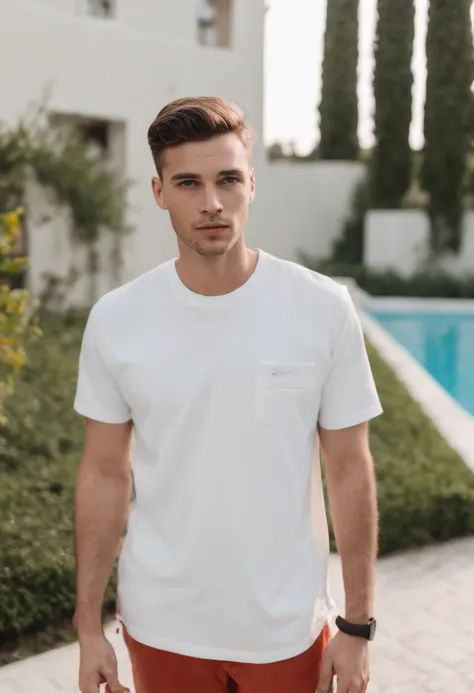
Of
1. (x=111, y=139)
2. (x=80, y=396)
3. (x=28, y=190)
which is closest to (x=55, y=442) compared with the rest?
(x=80, y=396)

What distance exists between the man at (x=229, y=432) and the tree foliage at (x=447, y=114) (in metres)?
15.4

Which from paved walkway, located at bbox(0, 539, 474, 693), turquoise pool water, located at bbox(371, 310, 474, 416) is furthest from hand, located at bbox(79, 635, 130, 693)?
turquoise pool water, located at bbox(371, 310, 474, 416)

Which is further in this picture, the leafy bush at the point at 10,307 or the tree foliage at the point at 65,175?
the tree foliage at the point at 65,175

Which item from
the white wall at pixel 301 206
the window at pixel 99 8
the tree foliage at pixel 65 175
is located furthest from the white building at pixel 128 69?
the white wall at pixel 301 206

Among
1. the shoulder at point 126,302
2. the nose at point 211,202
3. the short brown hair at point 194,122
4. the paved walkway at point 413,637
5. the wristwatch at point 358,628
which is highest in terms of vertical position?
the short brown hair at point 194,122

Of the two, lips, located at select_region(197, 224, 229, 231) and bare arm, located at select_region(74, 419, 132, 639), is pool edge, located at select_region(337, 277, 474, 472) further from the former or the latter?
lips, located at select_region(197, 224, 229, 231)

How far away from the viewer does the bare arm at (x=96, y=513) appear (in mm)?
1482

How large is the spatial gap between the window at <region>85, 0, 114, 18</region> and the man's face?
10.6m

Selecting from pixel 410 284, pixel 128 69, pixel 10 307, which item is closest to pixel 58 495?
pixel 10 307

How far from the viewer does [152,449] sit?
1407mm

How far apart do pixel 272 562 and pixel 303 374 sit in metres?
0.34

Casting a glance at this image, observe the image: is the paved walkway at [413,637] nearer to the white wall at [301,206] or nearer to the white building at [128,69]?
the white building at [128,69]

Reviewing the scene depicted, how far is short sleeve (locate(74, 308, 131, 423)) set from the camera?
142 centimetres

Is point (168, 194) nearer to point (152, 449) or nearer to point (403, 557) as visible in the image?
point (152, 449)
